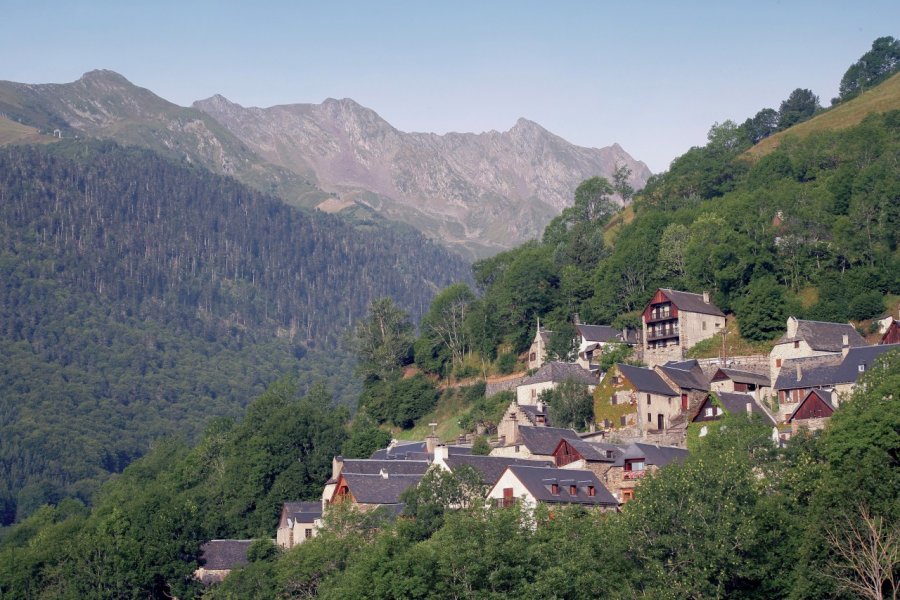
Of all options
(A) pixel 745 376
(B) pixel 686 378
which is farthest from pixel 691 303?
(B) pixel 686 378

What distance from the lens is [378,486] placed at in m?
88.6

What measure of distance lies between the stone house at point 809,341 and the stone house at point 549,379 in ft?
47.6

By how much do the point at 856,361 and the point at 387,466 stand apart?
34001mm

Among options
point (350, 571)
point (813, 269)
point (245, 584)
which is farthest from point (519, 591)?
point (813, 269)

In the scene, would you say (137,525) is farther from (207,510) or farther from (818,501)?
(818,501)

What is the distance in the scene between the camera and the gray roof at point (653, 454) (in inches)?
3228

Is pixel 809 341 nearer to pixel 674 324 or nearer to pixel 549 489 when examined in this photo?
pixel 674 324

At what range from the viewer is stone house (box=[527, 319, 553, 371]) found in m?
119

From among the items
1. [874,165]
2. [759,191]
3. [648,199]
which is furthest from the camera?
[648,199]

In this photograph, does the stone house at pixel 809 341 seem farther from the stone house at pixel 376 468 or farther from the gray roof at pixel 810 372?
the stone house at pixel 376 468

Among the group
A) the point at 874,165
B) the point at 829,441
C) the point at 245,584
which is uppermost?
the point at 874,165

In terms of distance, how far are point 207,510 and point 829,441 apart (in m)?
55.4

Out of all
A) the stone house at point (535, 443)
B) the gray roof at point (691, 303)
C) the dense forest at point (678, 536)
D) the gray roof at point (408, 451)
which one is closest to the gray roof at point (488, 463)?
the stone house at point (535, 443)

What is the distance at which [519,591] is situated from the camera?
62.2m
